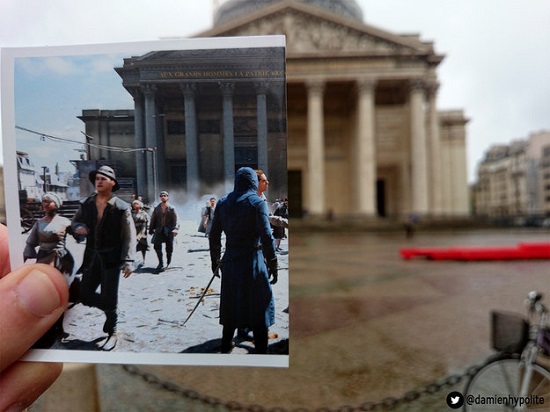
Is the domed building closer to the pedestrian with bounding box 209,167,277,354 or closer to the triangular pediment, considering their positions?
the triangular pediment

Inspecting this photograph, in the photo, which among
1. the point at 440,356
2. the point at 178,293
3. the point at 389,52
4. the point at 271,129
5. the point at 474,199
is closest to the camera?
the point at 271,129

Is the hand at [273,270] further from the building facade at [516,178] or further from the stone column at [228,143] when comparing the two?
the building facade at [516,178]

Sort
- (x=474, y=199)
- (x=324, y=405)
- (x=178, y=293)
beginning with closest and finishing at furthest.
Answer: (x=178, y=293)
(x=324, y=405)
(x=474, y=199)

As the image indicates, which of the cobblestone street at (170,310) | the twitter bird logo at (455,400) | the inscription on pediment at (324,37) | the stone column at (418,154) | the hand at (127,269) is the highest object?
the inscription on pediment at (324,37)

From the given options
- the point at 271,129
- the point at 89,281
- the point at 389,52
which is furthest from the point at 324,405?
the point at 389,52

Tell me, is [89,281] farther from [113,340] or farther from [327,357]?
[327,357]

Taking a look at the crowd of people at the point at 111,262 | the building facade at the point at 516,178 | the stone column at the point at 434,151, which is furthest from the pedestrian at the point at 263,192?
the building facade at the point at 516,178
